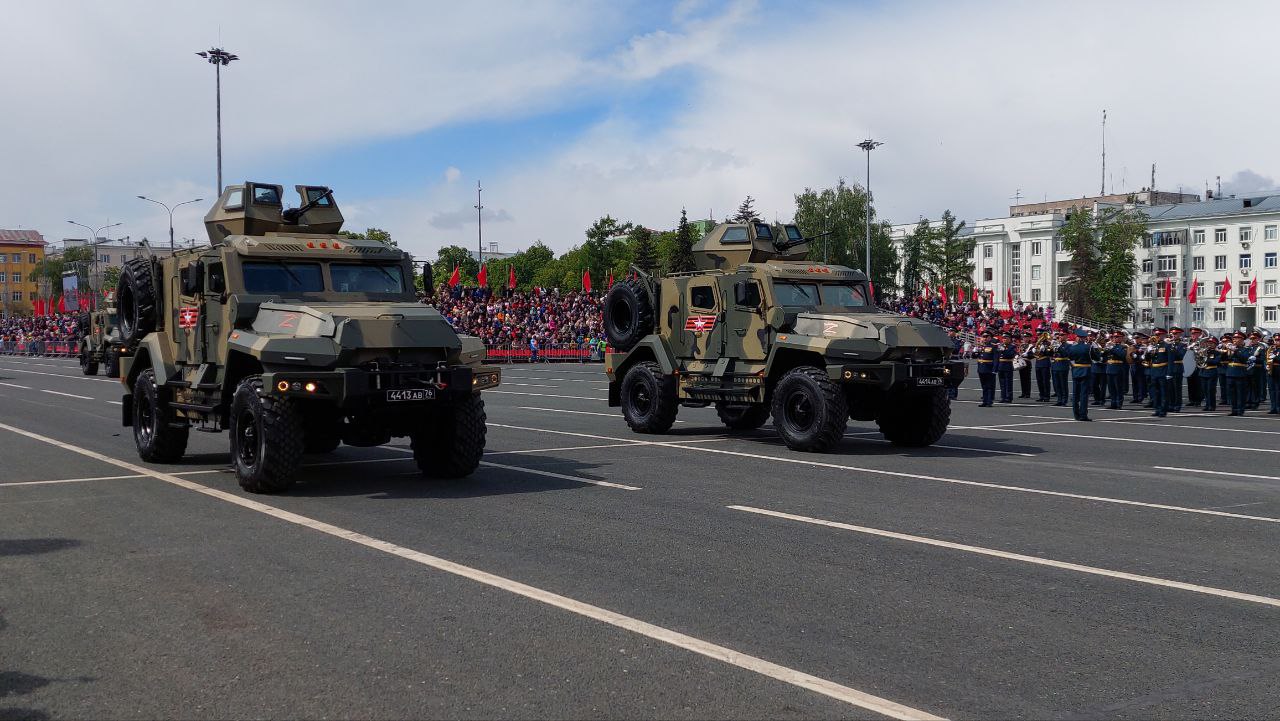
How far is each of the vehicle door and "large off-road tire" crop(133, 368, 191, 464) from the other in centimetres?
739

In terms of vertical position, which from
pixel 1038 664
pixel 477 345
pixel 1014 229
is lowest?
pixel 1038 664

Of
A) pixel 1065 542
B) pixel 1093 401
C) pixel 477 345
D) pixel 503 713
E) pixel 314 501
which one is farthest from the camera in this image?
pixel 1093 401

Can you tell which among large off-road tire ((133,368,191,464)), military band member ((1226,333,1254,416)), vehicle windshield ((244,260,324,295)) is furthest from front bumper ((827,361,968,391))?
military band member ((1226,333,1254,416))

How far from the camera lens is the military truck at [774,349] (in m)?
14.2

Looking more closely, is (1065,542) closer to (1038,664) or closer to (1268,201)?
(1038,664)

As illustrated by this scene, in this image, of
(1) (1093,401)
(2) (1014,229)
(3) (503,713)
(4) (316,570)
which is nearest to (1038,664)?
(3) (503,713)

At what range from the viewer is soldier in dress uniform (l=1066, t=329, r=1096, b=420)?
2073 cm

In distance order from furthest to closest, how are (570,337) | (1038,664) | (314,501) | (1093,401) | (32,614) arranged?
(570,337) → (1093,401) → (314,501) → (32,614) → (1038,664)

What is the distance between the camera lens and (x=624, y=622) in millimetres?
6004

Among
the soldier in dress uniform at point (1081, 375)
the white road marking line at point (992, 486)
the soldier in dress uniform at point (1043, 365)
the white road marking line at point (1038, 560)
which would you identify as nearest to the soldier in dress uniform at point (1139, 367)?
the soldier in dress uniform at point (1043, 365)

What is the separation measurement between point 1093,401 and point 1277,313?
248 feet

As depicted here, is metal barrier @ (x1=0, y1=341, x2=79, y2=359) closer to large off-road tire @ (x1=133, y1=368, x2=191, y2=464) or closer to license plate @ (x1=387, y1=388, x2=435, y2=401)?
large off-road tire @ (x1=133, y1=368, x2=191, y2=464)

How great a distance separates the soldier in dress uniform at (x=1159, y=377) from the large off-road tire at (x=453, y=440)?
1554 cm

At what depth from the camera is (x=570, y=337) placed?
170ft
